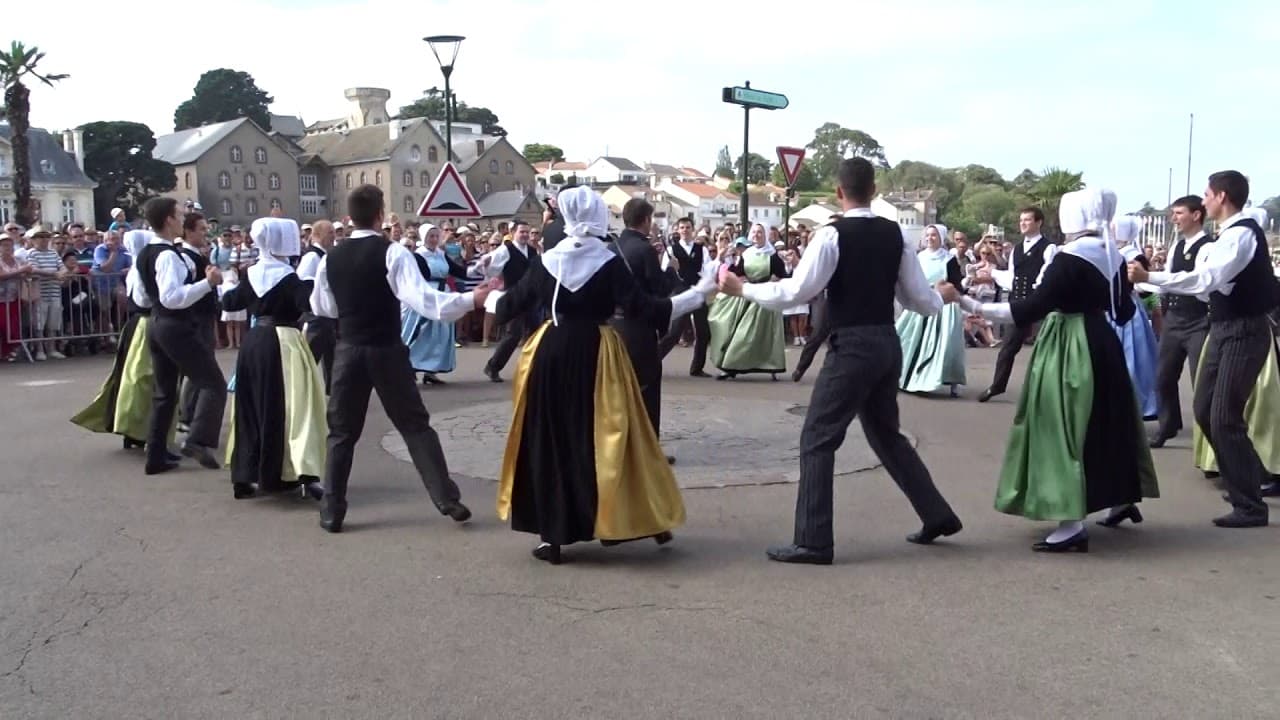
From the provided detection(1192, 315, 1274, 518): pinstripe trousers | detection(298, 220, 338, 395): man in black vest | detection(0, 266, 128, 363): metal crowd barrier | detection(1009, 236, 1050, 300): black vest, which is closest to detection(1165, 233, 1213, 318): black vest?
detection(1192, 315, 1274, 518): pinstripe trousers

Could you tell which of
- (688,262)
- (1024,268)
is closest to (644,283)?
(1024,268)

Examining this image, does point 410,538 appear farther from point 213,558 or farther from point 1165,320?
point 1165,320

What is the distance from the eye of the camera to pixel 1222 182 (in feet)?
21.5

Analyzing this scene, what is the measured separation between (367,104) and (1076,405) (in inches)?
4253

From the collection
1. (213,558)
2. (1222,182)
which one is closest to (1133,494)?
(1222,182)

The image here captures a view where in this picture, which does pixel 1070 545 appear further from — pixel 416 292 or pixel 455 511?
pixel 416 292

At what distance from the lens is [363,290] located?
6008mm

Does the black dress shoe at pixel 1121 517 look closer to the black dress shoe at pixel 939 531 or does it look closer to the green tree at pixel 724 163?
the black dress shoe at pixel 939 531

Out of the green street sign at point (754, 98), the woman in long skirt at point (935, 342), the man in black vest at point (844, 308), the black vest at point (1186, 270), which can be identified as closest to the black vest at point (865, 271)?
the man in black vest at point (844, 308)

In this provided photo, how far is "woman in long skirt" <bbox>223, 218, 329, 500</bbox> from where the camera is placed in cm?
686

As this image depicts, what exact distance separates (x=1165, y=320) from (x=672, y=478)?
487 centimetres

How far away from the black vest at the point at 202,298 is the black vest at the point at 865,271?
14.7ft

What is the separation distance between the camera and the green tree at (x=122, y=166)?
70062 millimetres

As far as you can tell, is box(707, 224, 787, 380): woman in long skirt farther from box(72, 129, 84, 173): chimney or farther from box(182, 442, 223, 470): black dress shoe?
box(72, 129, 84, 173): chimney
